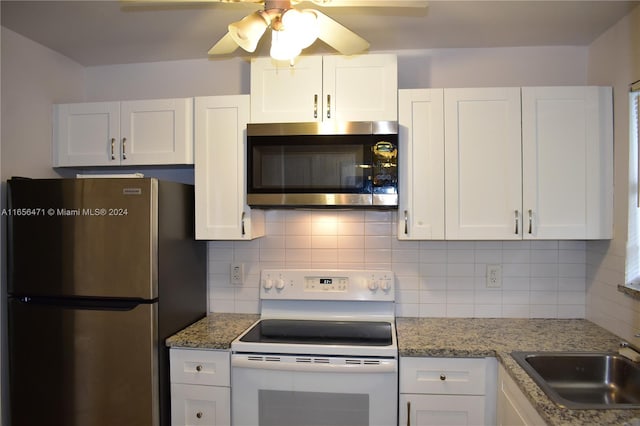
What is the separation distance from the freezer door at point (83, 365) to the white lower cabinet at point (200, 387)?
101mm

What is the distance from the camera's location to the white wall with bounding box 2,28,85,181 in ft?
6.64

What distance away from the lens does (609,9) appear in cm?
179

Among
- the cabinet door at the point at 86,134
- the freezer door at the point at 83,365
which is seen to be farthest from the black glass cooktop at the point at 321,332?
the cabinet door at the point at 86,134

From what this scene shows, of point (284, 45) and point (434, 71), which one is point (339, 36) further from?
point (434, 71)

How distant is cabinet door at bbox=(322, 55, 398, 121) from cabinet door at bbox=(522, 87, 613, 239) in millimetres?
666

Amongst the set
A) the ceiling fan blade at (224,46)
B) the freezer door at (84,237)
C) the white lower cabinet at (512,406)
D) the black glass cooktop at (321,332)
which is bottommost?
the white lower cabinet at (512,406)

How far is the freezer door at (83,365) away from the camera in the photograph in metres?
1.79

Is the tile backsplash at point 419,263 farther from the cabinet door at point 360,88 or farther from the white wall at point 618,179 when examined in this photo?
the cabinet door at point 360,88

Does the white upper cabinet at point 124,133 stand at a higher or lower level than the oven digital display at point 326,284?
higher

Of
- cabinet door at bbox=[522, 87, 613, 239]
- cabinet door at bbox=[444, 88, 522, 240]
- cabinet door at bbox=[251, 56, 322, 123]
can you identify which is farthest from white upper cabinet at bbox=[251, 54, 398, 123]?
cabinet door at bbox=[522, 87, 613, 239]

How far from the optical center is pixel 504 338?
6.17ft

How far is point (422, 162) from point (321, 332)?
103cm

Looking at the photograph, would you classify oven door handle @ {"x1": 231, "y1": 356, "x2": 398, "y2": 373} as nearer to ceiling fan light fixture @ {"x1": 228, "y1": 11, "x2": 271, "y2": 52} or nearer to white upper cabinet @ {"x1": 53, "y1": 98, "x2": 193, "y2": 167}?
white upper cabinet @ {"x1": 53, "y1": 98, "x2": 193, "y2": 167}

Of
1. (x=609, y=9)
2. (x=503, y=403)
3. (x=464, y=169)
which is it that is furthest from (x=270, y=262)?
(x=609, y=9)
